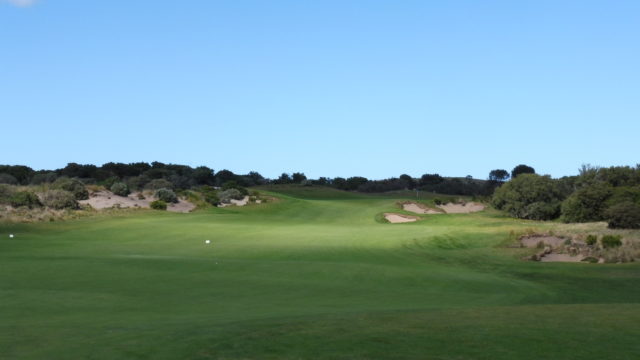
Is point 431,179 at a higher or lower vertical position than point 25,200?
higher

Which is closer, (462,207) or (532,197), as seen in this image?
(532,197)

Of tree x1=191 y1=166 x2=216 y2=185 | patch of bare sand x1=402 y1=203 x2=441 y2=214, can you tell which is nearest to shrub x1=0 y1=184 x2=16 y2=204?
patch of bare sand x1=402 y1=203 x2=441 y2=214

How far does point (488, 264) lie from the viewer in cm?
3297

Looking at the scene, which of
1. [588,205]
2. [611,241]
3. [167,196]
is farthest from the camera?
[167,196]

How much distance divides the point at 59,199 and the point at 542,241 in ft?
150

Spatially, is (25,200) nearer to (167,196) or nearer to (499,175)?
(167,196)

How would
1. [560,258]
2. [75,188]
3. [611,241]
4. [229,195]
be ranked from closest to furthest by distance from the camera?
1. [560,258]
2. [611,241]
3. [75,188]
4. [229,195]

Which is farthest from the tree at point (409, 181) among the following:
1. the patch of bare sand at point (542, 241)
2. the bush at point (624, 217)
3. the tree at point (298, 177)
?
the patch of bare sand at point (542, 241)

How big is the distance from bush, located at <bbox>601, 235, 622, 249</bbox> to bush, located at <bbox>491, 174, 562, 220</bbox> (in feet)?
92.4

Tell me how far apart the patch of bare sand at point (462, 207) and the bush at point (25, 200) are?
44159 millimetres

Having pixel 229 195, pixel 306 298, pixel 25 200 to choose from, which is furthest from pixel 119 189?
pixel 306 298

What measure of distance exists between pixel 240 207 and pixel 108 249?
139 feet

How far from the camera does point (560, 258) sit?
35.3 meters

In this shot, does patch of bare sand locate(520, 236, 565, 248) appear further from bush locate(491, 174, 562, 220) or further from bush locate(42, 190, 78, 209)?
bush locate(42, 190, 78, 209)
